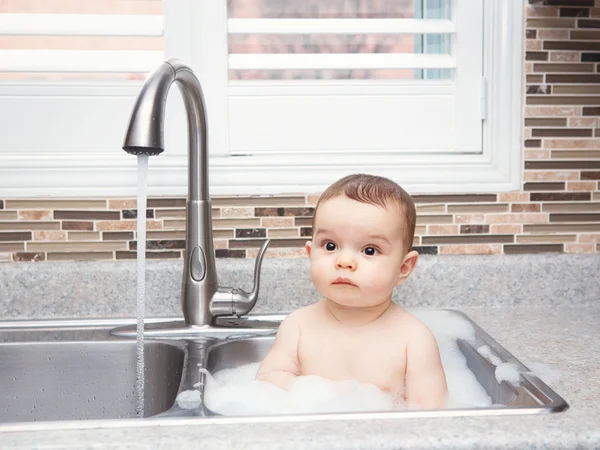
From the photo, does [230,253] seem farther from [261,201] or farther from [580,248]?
[580,248]

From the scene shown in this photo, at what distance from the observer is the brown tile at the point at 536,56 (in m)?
1.32

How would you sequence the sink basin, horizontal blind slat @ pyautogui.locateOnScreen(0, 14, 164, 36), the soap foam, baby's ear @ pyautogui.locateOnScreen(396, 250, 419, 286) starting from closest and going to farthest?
the soap foam → baby's ear @ pyautogui.locateOnScreen(396, 250, 419, 286) → the sink basin → horizontal blind slat @ pyautogui.locateOnScreen(0, 14, 164, 36)

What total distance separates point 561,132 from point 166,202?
32.3 inches

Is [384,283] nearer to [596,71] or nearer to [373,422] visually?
[373,422]

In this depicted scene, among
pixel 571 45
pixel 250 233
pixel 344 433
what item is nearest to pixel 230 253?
pixel 250 233

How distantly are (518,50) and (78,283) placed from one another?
1.00 m

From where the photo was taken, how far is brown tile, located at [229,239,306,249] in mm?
1314

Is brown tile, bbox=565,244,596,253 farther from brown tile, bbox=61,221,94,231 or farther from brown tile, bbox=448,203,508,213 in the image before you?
brown tile, bbox=61,221,94,231

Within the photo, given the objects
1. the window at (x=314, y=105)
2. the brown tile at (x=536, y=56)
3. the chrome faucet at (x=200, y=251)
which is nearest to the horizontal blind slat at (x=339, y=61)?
the window at (x=314, y=105)

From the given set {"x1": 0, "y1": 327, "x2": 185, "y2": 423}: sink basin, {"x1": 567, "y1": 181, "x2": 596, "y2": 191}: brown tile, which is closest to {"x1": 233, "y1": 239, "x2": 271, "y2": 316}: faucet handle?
{"x1": 0, "y1": 327, "x2": 185, "y2": 423}: sink basin

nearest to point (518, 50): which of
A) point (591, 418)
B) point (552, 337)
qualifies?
point (552, 337)

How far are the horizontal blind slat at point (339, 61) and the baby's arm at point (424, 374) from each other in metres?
0.63

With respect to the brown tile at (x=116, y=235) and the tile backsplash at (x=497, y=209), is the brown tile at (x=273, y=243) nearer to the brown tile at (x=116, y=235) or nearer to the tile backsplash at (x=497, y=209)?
the tile backsplash at (x=497, y=209)

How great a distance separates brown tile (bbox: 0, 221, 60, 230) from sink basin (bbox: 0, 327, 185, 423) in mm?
242
